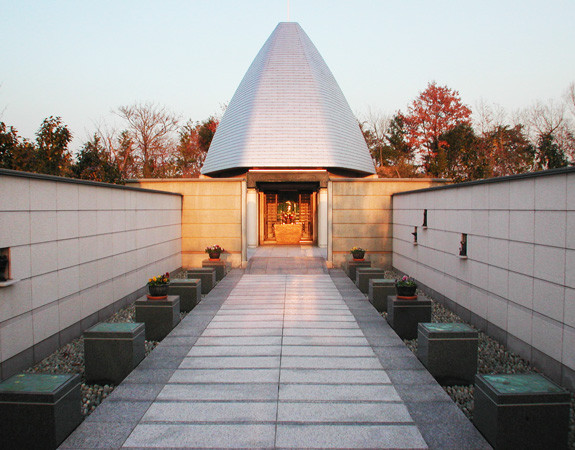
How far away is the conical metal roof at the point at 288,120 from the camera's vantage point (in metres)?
20.3

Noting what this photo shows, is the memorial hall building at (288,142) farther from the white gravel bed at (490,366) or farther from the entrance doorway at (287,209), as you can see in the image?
the white gravel bed at (490,366)

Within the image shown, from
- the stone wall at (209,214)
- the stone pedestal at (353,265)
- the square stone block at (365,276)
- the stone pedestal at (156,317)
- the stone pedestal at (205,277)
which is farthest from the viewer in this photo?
the stone wall at (209,214)

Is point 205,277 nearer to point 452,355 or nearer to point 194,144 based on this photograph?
point 452,355

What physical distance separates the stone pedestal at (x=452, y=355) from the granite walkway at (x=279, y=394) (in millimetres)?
211

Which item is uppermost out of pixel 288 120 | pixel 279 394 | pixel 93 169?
pixel 288 120

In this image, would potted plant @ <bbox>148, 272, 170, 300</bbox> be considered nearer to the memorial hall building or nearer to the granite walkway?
the granite walkway

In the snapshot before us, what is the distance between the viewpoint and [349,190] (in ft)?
45.2

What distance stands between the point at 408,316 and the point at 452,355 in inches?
68.6

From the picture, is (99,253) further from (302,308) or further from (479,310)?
(479,310)

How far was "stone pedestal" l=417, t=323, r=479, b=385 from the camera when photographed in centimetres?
477

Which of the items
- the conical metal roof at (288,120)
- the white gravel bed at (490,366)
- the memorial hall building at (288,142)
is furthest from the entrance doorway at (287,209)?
the white gravel bed at (490,366)

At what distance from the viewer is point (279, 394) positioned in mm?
4309

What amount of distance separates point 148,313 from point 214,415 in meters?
3.16

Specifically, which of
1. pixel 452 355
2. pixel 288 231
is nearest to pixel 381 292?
pixel 452 355
